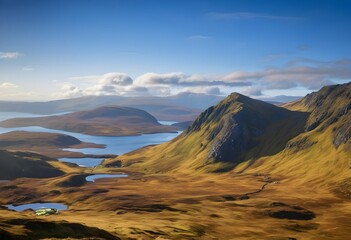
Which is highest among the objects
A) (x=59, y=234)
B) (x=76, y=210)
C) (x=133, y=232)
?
(x=59, y=234)

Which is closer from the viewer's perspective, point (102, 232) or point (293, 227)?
point (102, 232)

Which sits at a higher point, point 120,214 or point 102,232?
point 102,232

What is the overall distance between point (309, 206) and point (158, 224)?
3649 inches

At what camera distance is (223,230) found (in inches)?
5723

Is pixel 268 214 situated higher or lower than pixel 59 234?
lower

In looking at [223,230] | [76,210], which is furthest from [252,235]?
[76,210]

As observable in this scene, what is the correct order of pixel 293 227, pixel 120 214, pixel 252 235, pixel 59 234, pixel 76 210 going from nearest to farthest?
1. pixel 59 234
2. pixel 252 235
3. pixel 293 227
4. pixel 120 214
5. pixel 76 210

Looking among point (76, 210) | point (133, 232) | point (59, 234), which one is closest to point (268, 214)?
point (133, 232)

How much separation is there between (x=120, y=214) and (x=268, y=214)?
72726mm

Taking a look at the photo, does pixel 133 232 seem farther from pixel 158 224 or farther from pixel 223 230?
pixel 223 230

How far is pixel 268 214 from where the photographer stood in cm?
18025

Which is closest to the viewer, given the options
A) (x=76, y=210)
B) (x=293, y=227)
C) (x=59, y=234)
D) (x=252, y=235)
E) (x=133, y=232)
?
(x=59, y=234)

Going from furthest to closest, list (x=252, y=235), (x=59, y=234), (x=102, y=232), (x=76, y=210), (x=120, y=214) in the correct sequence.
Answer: (x=76, y=210), (x=120, y=214), (x=252, y=235), (x=102, y=232), (x=59, y=234)

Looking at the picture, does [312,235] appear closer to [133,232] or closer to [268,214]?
[268,214]
